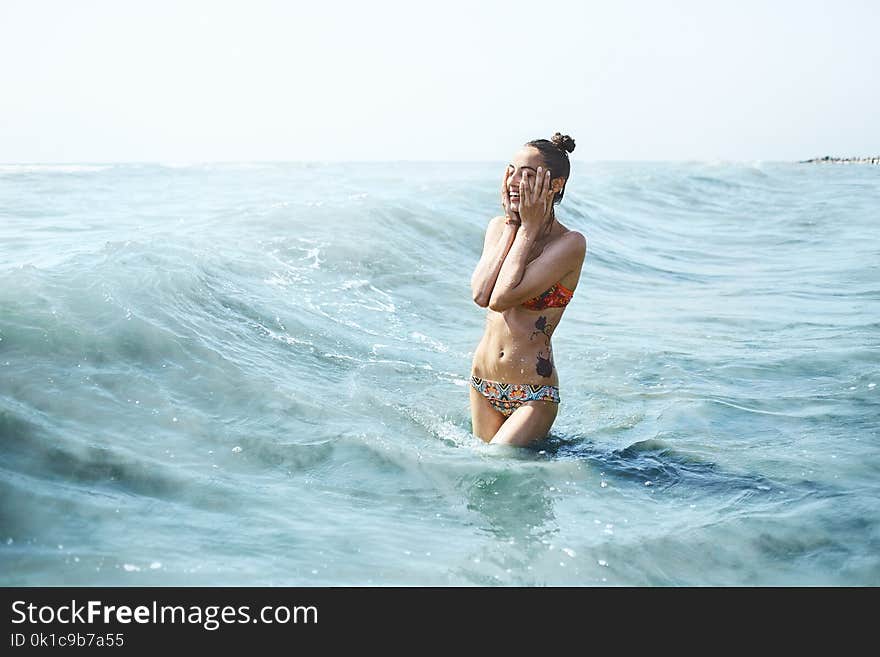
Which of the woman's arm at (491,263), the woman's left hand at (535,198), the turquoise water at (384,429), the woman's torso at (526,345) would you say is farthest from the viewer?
the woman's torso at (526,345)

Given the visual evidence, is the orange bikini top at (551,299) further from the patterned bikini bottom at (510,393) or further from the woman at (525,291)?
the patterned bikini bottom at (510,393)

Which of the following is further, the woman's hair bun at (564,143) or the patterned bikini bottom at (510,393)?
the patterned bikini bottom at (510,393)

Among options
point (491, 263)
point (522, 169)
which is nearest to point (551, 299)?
point (491, 263)

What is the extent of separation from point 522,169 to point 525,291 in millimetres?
578

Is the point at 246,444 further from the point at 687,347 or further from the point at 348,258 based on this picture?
the point at 348,258

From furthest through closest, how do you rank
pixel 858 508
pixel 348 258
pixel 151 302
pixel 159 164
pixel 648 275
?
pixel 159 164, pixel 648 275, pixel 348 258, pixel 151 302, pixel 858 508

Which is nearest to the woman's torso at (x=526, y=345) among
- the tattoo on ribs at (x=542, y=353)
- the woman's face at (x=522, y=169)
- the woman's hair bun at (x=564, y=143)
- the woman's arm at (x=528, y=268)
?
the tattoo on ribs at (x=542, y=353)

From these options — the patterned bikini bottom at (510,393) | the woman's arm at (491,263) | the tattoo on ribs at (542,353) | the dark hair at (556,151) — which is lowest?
the patterned bikini bottom at (510,393)

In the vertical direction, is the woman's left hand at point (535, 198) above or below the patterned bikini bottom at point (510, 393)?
above

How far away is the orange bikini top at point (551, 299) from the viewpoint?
182 inches

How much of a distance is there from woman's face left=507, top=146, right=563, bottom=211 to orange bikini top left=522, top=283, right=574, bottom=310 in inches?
17.2
